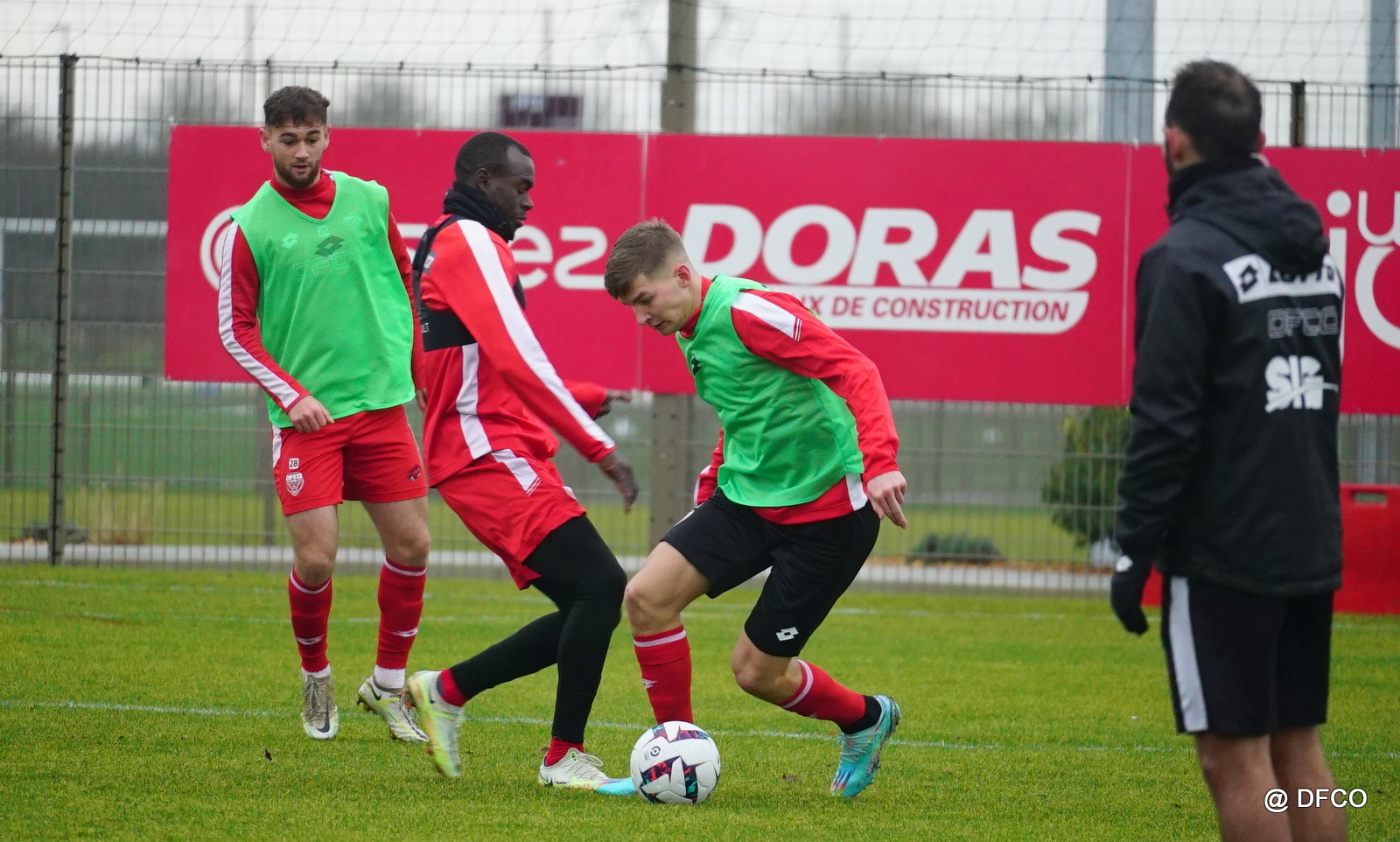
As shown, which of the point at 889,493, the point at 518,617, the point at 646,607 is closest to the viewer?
the point at 889,493

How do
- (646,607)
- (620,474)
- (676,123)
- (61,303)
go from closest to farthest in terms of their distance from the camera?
(620,474) < (646,607) < (676,123) < (61,303)

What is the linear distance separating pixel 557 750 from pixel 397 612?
119 cm

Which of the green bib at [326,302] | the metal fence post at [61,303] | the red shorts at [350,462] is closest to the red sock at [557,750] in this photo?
the red shorts at [350,462]

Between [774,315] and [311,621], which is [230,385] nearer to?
[311,621]

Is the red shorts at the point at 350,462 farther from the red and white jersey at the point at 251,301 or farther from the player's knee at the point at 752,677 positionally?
the player's knee at the point at 752,677

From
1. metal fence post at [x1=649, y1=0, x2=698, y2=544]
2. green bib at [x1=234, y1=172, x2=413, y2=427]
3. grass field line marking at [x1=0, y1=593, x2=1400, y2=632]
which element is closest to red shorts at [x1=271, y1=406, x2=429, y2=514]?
green bib at [x1=234, y1=172, x2=413, y2=427]

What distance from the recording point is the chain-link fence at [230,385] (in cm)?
1080

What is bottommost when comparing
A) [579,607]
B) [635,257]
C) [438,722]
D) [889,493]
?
[438,722]

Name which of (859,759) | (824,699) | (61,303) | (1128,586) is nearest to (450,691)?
(824,699)

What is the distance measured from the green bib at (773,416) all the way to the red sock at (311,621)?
5.81 ft

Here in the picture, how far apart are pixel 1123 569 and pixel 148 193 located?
9495 mm

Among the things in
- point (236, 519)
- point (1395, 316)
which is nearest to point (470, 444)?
point (236, 519)

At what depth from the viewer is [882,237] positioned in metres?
10.5

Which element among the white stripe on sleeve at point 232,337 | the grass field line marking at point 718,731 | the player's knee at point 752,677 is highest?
the white stripe on sleeve at point 232,337
